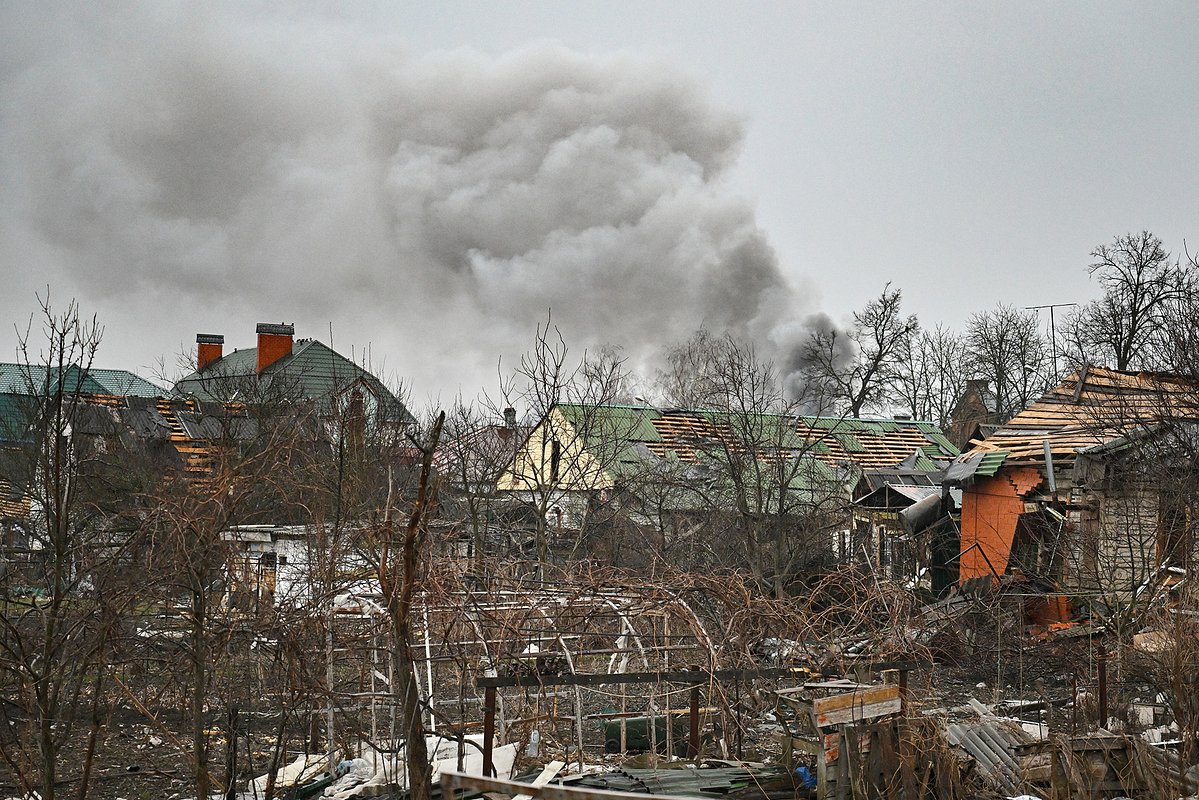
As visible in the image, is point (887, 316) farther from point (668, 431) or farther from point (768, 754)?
point (768, 754)

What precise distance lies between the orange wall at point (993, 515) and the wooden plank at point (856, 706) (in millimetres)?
13430

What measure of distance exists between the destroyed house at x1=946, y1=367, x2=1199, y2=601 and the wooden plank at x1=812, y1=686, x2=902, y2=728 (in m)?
6.45

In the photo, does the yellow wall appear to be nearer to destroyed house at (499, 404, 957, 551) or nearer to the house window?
destroyed house at (499, 404, 957, 551)

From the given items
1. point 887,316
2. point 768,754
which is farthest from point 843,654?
point 887,316

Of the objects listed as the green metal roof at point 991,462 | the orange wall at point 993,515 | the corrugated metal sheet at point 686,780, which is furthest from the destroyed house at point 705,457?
the corrugated metal sheet at point 686,780

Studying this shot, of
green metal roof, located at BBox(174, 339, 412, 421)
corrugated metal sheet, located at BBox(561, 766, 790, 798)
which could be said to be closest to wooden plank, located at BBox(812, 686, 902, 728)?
corrugated metal sheet, located at BBox(561, 766, 790, 798)

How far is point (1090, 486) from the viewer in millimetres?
19859

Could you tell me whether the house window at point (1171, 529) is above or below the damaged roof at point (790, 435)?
below

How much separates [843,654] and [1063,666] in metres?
7.37

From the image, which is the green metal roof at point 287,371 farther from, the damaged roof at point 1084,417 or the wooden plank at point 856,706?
the wooden plank at point 856,706

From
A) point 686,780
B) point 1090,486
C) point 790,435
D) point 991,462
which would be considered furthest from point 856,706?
point 790,435

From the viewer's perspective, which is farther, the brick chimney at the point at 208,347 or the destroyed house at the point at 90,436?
the brick chimney at the point at 208,347

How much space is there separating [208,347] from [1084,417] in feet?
128

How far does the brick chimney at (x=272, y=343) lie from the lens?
4456 centimetres
